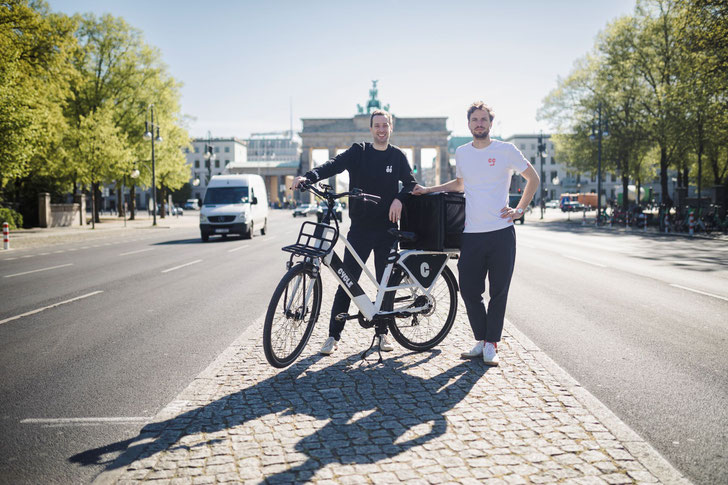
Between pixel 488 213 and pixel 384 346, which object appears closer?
pixel 488 213

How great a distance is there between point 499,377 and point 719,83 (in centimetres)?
2563

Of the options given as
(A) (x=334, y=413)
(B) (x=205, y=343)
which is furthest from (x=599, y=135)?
(A) (x=334, y=413)

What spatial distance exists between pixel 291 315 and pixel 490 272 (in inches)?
64.9

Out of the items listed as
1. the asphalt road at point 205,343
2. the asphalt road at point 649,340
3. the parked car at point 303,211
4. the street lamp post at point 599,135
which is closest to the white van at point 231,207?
the asphalt road at point 205,343

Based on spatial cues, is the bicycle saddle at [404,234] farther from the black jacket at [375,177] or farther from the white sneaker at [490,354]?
the white sneaker at [490,354]

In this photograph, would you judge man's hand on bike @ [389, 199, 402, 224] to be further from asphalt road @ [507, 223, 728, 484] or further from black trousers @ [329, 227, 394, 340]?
asphalt road @ [507, 223, 728, 484]

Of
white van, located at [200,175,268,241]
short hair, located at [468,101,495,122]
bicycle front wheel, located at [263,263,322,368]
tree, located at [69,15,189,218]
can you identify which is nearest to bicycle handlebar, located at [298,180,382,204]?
bicycle front wheel, located at [263,263,322,368]

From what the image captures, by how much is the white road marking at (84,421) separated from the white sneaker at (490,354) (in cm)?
259

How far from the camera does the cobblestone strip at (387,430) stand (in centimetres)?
290

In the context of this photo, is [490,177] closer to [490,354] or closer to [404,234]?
[404,234]

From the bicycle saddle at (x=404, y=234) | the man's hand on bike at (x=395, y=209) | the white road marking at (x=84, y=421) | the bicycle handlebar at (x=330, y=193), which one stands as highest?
the bicycle handlebar at (x=330, y=193)

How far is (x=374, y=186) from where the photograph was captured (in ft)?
16.7

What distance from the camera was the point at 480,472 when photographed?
9.48 feet

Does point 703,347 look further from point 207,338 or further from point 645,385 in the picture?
point 207,338
